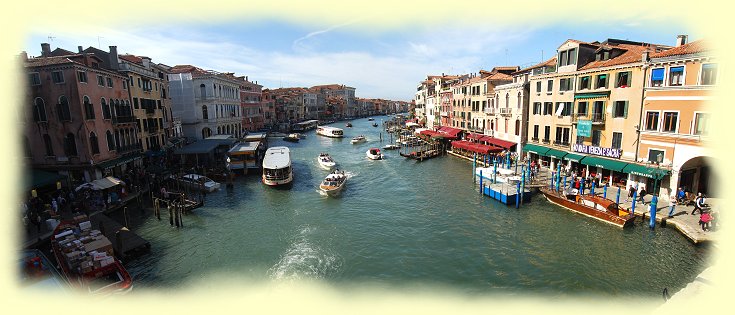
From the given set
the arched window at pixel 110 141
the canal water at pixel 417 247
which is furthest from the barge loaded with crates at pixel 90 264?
the arched window at pixel 110 141

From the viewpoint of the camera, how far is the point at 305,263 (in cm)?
1773

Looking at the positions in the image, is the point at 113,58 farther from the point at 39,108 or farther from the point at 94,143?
the point at 94,143

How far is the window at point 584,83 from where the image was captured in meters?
28.2

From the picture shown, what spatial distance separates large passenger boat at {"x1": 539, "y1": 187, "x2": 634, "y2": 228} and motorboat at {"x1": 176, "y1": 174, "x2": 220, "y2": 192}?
28606 mm

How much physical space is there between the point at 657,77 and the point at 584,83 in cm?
598

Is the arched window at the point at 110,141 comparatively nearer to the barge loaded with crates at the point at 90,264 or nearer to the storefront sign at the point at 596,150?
the barge loaded with crates at the point at 90,264

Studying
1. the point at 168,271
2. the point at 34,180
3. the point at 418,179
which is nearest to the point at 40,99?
the point at 34,180

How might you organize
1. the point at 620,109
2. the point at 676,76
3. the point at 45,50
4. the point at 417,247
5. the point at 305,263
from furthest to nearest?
the point at 45,50 < the point at 620,109 < the point at 676,76 < the point at 417,247 < the point at 305,263

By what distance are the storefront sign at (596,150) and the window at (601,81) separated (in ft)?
15.9

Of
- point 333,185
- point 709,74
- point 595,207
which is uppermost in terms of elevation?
point 709,74

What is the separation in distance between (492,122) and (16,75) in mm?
45126

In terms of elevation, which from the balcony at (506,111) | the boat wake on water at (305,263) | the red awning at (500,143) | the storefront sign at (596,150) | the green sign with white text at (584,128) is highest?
the balcony at (506,111)

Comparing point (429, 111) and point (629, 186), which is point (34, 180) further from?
point (429, 111)

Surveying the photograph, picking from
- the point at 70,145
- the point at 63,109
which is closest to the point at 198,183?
the point at 70,145
